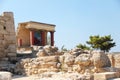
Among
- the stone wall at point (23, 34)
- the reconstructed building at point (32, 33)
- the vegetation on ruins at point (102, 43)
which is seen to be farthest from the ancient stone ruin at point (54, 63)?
the vegetation on ruins at point (102, 43)

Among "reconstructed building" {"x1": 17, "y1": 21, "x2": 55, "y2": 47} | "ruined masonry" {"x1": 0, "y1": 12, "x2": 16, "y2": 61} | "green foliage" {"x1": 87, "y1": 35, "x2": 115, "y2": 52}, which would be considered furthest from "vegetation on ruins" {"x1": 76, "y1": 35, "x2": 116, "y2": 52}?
"ruined masonry" {"x1": 0, "y1": 12, "x2": 16, "y2": 61}

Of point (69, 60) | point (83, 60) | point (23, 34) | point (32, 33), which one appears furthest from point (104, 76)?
point (23, 34)

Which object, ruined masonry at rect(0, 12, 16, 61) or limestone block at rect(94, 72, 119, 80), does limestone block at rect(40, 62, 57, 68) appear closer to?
limestone block at rect(94, 72, 119, 80)

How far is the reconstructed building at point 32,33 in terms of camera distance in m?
27.3

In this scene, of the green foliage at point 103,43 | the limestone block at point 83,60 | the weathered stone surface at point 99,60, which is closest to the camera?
the weathered stone surface at point 99,60

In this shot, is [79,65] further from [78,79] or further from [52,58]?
[78,79]

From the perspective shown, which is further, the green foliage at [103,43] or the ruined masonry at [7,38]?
the green foliage at [103,43]

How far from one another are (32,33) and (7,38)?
1309 cm

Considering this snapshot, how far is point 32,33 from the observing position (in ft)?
90.8

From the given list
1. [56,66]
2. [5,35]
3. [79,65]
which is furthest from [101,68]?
[5,35]

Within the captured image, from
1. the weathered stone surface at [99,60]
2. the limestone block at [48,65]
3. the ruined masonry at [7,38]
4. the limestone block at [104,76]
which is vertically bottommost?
the limestone block at [104,76]

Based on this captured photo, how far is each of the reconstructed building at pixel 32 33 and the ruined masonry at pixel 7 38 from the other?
12059 millimetres

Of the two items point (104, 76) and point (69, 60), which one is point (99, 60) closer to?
point (69, 60)

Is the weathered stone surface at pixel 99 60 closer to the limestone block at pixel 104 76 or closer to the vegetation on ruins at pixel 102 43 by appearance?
the limestone block at pixel 104 76
